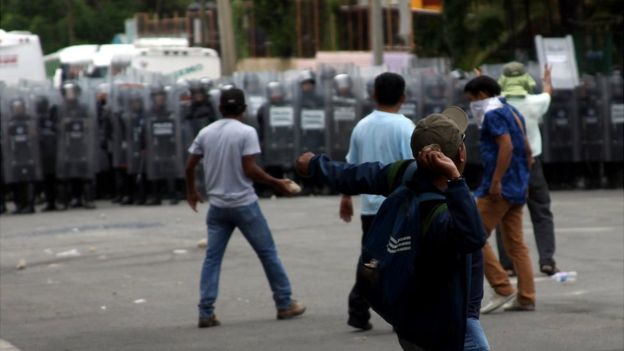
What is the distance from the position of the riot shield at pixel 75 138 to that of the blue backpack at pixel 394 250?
1696 centimetres

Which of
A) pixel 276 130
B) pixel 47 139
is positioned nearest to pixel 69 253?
pixel 47 139

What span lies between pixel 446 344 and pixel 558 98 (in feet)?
58.9

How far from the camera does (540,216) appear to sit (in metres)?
12.5

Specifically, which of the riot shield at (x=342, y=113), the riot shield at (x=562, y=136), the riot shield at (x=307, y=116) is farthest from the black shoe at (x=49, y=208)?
the riot shield at (x=562, y=136)

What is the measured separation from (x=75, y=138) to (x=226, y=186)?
41.0 ft

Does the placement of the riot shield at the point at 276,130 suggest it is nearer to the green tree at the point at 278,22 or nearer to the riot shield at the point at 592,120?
the riot shield at the point at 592,120

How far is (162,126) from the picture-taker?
74.5 feet

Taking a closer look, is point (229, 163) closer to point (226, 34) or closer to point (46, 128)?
point (46, 128)

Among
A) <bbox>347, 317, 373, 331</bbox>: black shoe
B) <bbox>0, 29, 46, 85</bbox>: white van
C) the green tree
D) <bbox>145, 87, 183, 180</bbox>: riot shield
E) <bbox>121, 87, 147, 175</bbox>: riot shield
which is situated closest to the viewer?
<bbox>347, 317, 373, 331</bbox>: black shoe

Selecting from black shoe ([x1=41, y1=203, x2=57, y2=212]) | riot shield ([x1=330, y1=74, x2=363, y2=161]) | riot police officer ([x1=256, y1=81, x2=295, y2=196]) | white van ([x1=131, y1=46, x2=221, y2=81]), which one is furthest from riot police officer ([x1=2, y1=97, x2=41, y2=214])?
white van ([x1=131, y1=46, x2=221, y2=81])

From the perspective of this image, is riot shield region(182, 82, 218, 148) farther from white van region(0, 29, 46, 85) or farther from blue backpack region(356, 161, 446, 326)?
blue backpack region(356, 161, 446, 326)

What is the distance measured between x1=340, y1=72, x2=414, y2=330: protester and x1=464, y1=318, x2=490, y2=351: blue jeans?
2899 mm

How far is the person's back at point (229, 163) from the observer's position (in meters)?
10.4

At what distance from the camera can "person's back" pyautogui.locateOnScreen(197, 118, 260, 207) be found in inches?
409
